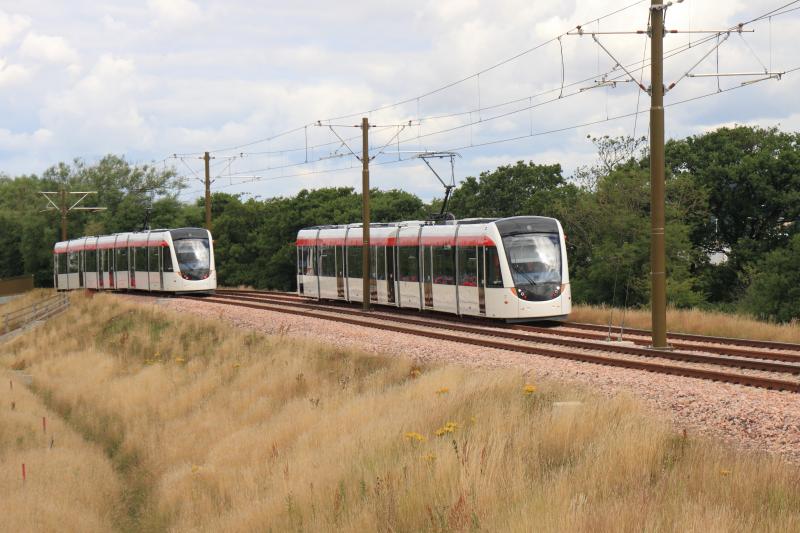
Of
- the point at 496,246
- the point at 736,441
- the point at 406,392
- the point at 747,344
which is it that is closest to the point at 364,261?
the point at 496,246

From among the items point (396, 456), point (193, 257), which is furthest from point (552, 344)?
point (193, 257)

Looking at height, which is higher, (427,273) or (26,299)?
(427,273)

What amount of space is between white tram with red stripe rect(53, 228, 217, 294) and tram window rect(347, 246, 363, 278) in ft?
30.3

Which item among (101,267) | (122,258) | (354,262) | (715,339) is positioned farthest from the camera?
(101,267)

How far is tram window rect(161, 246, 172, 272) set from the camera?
4425 cm

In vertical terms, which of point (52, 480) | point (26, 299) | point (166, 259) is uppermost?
point (166, 259)

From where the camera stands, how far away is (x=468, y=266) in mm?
27906

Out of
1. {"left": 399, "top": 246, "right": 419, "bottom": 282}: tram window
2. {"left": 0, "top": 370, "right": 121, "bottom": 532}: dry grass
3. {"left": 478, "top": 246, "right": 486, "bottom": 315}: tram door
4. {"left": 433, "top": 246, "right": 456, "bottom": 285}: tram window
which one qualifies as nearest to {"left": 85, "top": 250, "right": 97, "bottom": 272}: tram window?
{"left": 399, "top": 246, "right": 419, "bottom": 282}: tram window

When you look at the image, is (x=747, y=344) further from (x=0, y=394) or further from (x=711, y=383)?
(x=0, y=394)

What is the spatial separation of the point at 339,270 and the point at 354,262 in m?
1.52

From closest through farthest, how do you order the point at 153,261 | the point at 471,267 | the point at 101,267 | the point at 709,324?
the point at 709,324, the point at 471,267, the point at 153,261, the point at 101,267

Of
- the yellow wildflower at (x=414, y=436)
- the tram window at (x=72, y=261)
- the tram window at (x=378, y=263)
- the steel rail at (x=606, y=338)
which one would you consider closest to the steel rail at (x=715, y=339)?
the steel rail at (x=606, y=338)

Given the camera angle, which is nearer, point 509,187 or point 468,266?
point 468,266

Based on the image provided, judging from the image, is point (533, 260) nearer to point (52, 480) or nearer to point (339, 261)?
point (339, 261)
